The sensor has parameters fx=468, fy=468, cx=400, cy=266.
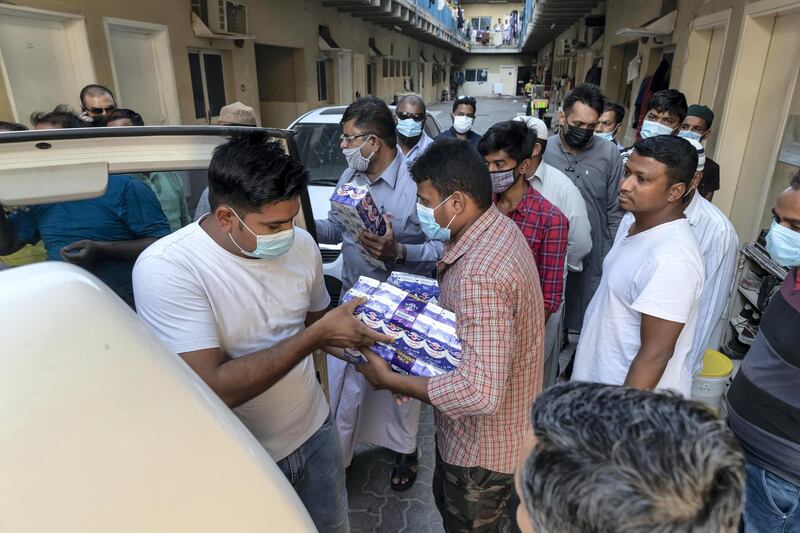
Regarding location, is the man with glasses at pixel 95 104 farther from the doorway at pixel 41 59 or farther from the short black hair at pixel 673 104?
the short black hair at pixel 673 104

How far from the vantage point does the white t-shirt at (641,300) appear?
1.65 m

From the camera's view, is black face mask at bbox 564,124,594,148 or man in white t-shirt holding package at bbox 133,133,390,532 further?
black face mask at bbox 564,124,594,148

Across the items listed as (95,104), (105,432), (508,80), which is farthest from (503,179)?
(508,80)

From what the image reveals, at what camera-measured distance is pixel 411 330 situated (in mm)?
1492

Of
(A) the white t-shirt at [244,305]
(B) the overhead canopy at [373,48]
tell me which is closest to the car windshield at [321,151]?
(A) the white t-shirt at [244,305]

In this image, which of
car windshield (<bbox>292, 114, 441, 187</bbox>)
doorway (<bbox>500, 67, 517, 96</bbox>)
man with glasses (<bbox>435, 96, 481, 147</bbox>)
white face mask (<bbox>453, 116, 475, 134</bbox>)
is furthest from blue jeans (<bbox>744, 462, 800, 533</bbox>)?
doorway (<bbox>500, 67, 517, 96</bbox>)

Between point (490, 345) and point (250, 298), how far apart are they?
0.75 metres

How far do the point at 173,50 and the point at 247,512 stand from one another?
792 centimetres

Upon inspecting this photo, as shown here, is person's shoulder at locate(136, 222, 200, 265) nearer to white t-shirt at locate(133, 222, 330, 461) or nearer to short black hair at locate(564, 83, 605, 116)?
white t-shirt at locate(133, 222, 330, 461)

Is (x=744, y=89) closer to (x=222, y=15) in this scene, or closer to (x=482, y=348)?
(x=482, y=348)

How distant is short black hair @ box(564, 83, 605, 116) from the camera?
3.53 metres

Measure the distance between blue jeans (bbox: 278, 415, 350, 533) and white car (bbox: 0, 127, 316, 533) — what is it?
2.69 ft

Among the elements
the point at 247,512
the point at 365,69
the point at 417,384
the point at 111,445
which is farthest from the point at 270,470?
the point at 365,69

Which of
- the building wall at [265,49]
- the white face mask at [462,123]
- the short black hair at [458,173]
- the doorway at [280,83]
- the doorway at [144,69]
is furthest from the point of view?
the doorway at [280,83]
